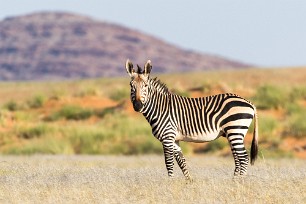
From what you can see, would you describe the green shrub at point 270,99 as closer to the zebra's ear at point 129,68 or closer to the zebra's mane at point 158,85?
the zebra's mane at point 158,85

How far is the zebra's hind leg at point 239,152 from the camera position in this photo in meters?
13.6

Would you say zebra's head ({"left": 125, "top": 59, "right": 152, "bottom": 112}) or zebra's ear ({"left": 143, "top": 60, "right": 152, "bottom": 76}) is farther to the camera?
zebra's ear ({"left": 143, "top": 60, "right": 152, "bottom": 76})

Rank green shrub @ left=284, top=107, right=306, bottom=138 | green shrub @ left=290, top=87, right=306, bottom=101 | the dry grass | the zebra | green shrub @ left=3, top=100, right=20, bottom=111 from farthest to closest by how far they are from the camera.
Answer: green shrub @ left=3, top=100, right=20, bottom=111
green shrub @ left=290, top=87, right=306, bottom=101
green shrub @ left=284, top=107, right=306, bottom=138
the zebra
the dry grass

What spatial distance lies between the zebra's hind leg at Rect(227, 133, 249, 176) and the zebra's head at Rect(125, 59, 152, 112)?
156 centimetres

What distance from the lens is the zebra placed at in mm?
13414

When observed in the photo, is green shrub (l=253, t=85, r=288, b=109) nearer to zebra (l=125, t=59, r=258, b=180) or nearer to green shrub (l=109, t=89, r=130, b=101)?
green shrub (l=109, t=89, r=130, b=101)

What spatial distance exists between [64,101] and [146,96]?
82.0 ft

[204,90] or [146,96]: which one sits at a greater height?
[146,96]

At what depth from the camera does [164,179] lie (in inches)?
527

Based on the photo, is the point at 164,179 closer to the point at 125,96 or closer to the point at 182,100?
the point at 182,100

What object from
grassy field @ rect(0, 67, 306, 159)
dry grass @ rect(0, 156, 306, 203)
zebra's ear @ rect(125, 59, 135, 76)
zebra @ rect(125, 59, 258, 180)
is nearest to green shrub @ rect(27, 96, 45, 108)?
grassy field @ rect(0, 67, 306, 159)

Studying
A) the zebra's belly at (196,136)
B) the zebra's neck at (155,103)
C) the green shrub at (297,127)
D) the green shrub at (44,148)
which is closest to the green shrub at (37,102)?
the green shrub at (44,148)

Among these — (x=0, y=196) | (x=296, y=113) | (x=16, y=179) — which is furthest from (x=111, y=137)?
(x=0, y=196)

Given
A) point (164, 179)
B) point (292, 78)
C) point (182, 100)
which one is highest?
point (182, 100)
